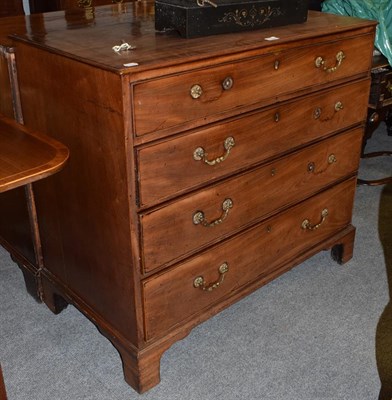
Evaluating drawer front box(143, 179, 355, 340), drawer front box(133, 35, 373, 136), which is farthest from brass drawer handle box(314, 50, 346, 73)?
drawer front box(143, 179, 355, 340)

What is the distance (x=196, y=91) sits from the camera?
1.62 metres

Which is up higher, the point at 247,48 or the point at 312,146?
the point at 247,48

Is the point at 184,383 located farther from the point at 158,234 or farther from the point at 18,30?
the point at 18,30

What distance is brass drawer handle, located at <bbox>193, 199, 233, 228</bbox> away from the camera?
1.82m

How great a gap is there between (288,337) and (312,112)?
85 centimetres

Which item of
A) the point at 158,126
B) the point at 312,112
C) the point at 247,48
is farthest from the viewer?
the point at 312,112

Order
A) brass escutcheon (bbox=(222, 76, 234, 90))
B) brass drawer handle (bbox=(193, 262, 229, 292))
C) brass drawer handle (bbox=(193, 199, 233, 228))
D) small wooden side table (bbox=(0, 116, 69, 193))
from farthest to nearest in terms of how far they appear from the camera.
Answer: brass drawer handle (bbox=(193, 262, 229, 292))
brass drawer handle (bbox=(193, 199, 233, 228))
brass escutcheon (bbox=(222, 76, 234, 90))
small wooden side table (bbox=(0, 116, 69, 193))

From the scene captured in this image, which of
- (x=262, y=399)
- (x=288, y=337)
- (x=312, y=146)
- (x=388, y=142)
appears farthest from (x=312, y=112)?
(x=388, y=142)

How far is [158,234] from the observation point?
172 centimetres

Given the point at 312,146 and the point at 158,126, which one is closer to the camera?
the point at 158,126

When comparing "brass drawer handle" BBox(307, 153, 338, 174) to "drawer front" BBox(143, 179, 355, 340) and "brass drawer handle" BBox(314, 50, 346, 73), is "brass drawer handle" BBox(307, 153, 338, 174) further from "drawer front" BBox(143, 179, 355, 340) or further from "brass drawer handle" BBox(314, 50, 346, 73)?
"brass drawer handle" BBox(314, 50, 346, 73)

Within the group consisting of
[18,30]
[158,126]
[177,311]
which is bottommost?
[177,311]

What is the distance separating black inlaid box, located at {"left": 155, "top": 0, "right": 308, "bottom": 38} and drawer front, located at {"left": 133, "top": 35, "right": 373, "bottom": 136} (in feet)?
0.47

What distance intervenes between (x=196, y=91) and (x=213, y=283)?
0.71 metres
